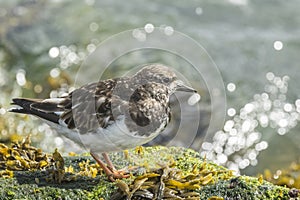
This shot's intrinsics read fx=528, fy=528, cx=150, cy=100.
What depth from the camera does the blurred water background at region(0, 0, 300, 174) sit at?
998 cm

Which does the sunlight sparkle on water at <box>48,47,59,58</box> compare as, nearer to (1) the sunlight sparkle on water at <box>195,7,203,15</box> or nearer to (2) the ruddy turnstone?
(1) the sunlight sparkle on water at <box>195,7,203,15</box>

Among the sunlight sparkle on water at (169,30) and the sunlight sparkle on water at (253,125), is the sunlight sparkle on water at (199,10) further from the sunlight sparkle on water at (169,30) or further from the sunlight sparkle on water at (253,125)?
the sunlight sparkle on water at (253,125)

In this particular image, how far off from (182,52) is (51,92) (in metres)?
3.21

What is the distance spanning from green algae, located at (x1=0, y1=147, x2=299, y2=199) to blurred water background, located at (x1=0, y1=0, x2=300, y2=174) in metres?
4.06

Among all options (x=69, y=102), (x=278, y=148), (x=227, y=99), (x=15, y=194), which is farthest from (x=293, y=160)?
(x=15, y=194)

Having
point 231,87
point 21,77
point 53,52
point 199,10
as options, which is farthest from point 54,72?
point 199,10

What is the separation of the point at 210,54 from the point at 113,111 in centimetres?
800

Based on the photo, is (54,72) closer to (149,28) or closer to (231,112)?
(149,28)

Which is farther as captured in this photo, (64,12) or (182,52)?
(64,12)

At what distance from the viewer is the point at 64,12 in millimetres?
14055

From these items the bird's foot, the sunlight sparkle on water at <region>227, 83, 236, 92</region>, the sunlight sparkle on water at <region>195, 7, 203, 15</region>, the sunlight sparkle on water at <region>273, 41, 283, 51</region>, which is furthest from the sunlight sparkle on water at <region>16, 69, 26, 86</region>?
the bird's foot

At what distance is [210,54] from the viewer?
1266 cm

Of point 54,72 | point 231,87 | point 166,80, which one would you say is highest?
point 231,87

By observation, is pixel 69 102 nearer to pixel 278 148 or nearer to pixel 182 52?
pixel 278 148
